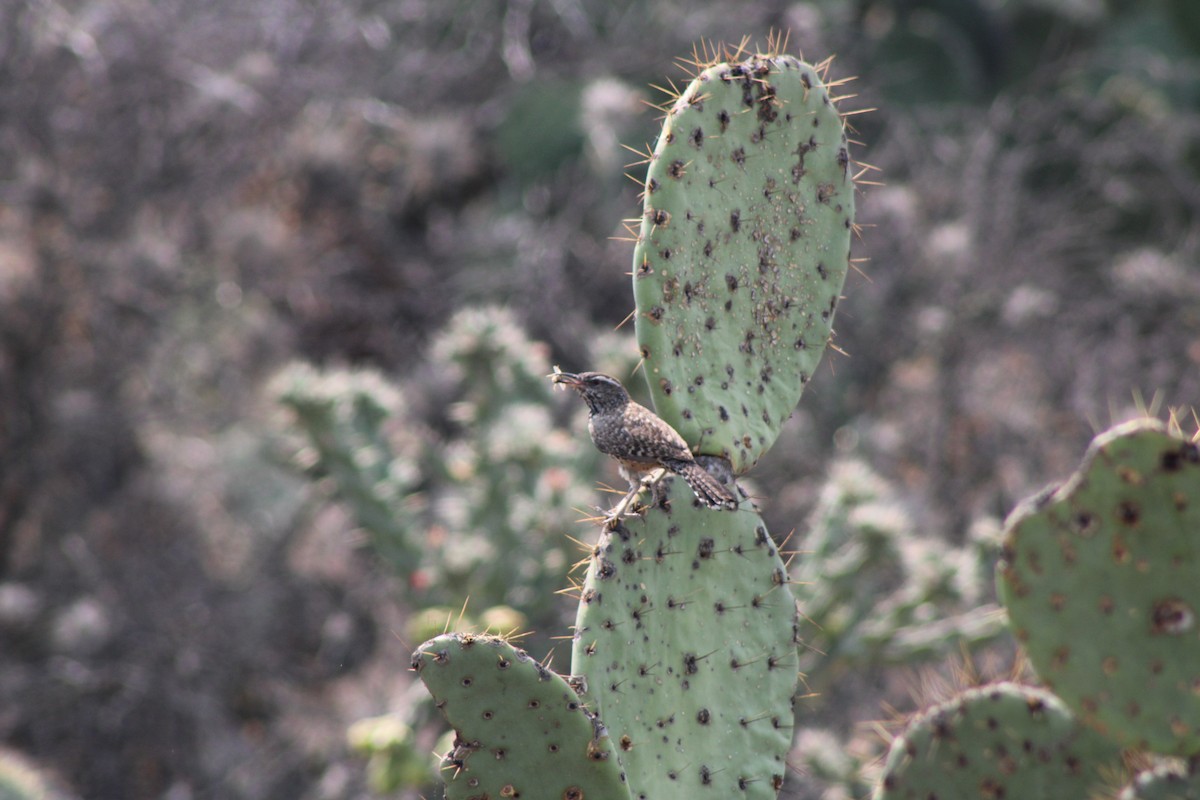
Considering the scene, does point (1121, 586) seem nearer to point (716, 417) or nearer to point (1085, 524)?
point (1085, 524)

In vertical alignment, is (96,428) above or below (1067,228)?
below

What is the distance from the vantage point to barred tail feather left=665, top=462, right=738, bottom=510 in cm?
171

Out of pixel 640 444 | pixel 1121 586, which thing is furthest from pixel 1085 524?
pixel 640 444

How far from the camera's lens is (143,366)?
16.8 feet

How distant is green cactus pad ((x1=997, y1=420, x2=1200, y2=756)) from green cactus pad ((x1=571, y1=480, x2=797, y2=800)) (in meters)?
0.45

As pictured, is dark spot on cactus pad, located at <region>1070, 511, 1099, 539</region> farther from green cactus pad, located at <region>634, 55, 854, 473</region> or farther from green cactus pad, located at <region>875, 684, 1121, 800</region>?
green cactus pad, located at <region>634, 55, 854, 473</region>

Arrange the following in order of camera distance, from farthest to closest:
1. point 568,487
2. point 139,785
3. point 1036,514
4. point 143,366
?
point 143,366, point 139,785, point 568,487, point 1036,514

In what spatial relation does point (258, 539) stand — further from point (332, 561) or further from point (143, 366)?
point (143, 366)

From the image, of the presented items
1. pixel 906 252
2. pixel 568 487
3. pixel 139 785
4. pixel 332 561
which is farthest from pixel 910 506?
pixel 139 785

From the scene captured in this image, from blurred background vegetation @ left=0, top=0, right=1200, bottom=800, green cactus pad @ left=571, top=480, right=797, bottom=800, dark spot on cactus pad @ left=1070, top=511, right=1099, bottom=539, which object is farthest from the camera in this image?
blurred background vegetation @ left=0, top=0, right=1200, bottom=800

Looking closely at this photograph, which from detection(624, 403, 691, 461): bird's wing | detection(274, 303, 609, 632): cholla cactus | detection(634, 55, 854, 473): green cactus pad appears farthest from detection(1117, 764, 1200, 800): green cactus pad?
detection(274, 303, 609, 632): cholla cactus

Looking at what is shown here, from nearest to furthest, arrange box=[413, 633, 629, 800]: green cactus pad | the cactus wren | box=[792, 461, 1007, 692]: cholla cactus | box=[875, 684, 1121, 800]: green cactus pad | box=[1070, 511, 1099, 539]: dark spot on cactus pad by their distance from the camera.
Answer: box=[413, 633, 629, 800]: green cactus pad
the cactus wren
box=[1070, 511, 1099, 539]: dark spot on cactus pad
box=[875, 684, 1121, 800]: green cactus pad
box=[792, 461, 1007, 692]: cholla cactus

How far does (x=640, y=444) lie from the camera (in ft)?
5.73

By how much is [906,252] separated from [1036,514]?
3868mm
